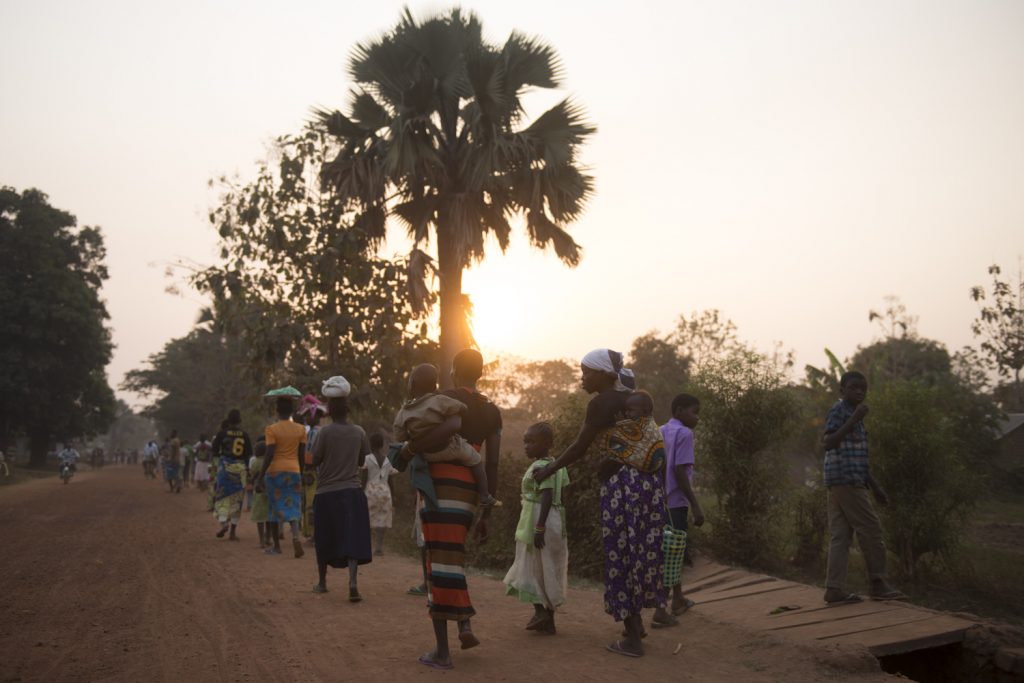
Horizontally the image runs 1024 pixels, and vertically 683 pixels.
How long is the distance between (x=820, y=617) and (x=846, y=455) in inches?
53.3

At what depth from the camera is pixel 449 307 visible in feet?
55.4

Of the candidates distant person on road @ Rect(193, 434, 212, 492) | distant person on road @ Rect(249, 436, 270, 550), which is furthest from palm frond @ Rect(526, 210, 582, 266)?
distant person on road @ Rect(193, 434, 212, 492)

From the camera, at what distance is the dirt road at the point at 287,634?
5.20 m

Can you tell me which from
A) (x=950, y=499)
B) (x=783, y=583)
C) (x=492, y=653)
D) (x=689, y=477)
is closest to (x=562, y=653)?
(x=492, y=653)

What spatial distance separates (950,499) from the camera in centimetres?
955

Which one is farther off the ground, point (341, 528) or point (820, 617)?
point (341, 528)

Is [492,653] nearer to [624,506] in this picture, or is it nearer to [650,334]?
[624,506]

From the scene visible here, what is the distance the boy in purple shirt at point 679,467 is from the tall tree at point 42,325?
41206mm

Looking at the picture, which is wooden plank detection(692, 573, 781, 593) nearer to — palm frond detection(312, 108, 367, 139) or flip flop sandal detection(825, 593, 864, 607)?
flip flop sandal detection(825, 593, 864, 607)

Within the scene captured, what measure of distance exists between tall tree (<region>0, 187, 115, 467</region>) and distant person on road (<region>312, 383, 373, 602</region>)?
128 ft

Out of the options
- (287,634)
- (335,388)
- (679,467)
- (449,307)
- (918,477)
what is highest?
(449,307)

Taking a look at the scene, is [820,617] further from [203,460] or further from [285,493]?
[203,460]

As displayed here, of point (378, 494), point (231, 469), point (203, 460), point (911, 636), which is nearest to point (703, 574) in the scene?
point (911, 636)

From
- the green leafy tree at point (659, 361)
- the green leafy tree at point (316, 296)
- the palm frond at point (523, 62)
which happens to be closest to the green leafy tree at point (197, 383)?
the green leafy tree at point (316, 296)
